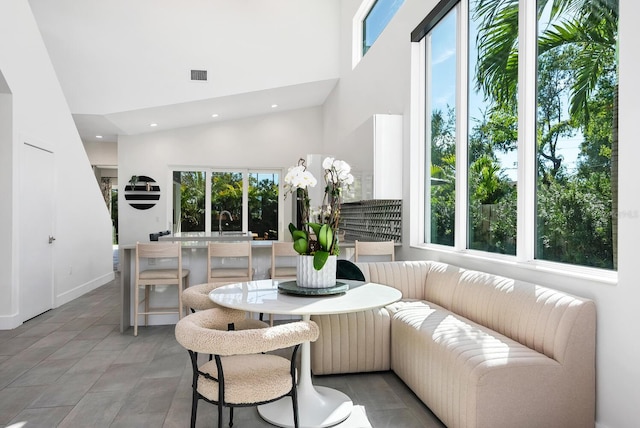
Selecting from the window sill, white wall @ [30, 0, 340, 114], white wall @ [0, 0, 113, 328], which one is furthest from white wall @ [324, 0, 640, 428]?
white wall @ [30, 0, 340, 114]

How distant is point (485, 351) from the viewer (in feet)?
7.04

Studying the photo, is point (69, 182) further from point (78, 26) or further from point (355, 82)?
point (355, 82)

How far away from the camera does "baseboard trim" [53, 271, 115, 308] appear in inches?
217

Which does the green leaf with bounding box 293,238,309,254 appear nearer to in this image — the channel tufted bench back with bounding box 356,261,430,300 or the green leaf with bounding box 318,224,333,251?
the green leaf with bounding box 318,224,333,251

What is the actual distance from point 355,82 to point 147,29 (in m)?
3.19

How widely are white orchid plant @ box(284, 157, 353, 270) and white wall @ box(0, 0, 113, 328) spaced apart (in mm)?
3570

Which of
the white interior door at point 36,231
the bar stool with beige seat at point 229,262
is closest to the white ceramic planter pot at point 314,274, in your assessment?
the bar stool with beige seat at point 229,262

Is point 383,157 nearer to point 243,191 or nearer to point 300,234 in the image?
point 300,234

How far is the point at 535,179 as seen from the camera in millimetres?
2857

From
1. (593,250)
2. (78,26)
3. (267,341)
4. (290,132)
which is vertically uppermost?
(78,26)

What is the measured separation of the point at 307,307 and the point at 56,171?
4.71 meters

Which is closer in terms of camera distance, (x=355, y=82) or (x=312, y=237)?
(x=312, y=237)

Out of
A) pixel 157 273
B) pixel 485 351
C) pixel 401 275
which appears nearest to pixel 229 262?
pixel 157 273

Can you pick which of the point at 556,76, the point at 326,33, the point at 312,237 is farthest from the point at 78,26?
the point at 556,76
